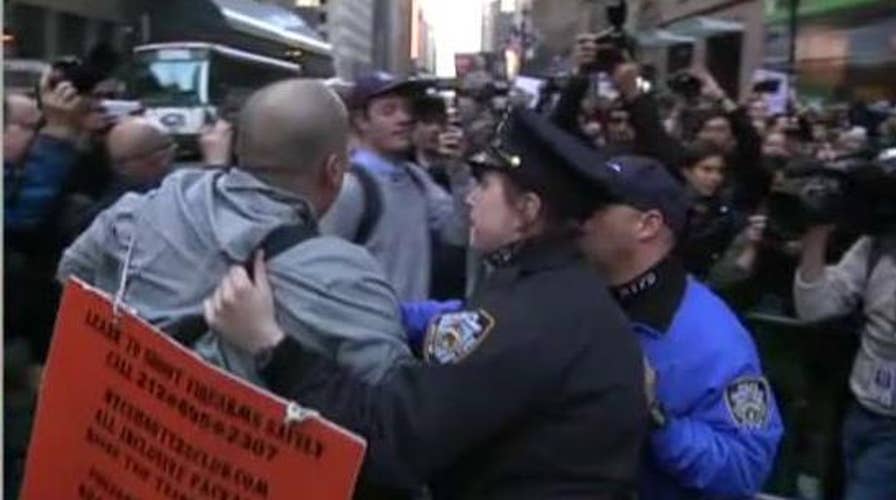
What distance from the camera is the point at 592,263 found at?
3193mm

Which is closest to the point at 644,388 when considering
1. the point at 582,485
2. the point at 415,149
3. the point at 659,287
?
the point at 582,485

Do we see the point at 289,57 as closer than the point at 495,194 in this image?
No

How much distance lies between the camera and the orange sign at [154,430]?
2.40 metres

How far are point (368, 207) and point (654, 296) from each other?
7.57 feet

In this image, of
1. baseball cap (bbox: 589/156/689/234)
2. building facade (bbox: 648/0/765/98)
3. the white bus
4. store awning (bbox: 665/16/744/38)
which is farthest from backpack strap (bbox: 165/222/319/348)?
store awning (bbox: 665/16/744/38)

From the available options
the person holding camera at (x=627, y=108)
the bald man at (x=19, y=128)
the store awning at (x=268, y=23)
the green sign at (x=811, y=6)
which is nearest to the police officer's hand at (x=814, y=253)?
the person holding camera at (x=627, y=108)

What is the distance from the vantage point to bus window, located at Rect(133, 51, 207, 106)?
3081 cm

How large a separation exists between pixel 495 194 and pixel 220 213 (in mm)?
453

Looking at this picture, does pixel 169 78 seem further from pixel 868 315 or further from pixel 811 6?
pixel 868 315

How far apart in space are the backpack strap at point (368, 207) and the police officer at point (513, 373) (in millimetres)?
2680

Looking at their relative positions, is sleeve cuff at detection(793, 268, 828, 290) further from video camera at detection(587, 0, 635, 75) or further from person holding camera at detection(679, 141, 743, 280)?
video camera at detection(587, 0, 635, 75)

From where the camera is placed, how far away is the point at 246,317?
2564 mm

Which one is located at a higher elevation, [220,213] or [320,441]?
[220,213]

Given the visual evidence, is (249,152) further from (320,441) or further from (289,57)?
(289,57)
